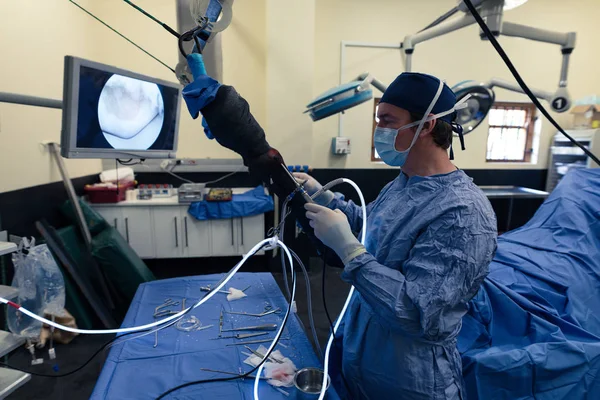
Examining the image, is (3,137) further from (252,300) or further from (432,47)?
(432,47)

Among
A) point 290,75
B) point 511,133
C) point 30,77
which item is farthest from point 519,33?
point 30,77

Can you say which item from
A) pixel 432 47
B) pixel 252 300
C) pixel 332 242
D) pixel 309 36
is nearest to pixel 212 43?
pixel 332 242

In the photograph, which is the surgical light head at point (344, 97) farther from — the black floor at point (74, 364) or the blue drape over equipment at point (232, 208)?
the black floor at point (74, 364)

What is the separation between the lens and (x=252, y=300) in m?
1.62

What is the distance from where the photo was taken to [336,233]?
1004 millimetres

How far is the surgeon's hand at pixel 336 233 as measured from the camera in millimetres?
977

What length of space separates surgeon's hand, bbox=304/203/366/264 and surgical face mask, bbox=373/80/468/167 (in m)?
0.27

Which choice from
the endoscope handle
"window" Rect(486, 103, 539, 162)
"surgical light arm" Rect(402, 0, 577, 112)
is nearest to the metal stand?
the endoscope handle

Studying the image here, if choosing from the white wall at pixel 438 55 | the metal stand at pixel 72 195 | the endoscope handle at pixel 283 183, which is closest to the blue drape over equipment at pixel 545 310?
the endoscope handle at pixel 283 183

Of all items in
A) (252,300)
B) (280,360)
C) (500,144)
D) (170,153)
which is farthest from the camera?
(500,144)

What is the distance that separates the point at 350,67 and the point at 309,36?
75 cm

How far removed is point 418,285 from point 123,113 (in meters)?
1.57

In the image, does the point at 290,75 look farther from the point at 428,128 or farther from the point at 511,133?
the point at 511,133

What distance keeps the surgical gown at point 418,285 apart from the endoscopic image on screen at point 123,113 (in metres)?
1.29
